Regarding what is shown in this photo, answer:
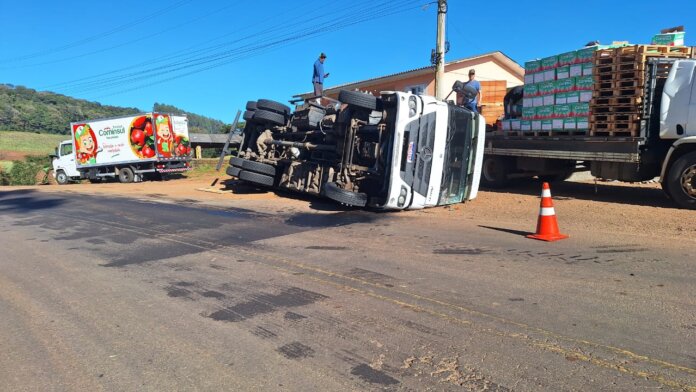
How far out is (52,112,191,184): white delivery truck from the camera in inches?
918

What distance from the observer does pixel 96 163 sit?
81.0 feet

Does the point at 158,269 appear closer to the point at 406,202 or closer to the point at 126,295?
the point at 126,295

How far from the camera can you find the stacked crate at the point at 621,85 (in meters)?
9.39

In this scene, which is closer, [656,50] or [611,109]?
[656,50]

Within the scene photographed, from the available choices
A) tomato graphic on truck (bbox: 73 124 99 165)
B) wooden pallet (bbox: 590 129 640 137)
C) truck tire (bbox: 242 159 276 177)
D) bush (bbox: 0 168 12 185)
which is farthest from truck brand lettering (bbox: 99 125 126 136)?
wooden pallet (bbox: 590 129 640 137)

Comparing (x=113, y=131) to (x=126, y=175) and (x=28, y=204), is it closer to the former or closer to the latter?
(x=126, y=175)

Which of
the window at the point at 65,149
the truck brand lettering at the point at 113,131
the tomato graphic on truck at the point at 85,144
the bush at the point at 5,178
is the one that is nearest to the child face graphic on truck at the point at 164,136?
the truck brand lettering at the point at 113,131

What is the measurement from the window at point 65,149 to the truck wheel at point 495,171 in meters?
22.8

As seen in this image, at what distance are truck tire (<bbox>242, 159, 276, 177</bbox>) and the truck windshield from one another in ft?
15.0

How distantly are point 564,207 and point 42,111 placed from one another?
105m

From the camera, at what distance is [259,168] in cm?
1234

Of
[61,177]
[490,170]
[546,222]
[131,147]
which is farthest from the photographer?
[61,177]

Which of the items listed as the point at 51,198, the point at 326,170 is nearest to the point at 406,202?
the point at 326,170

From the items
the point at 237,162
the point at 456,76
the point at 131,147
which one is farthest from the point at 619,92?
the point at 131,147
